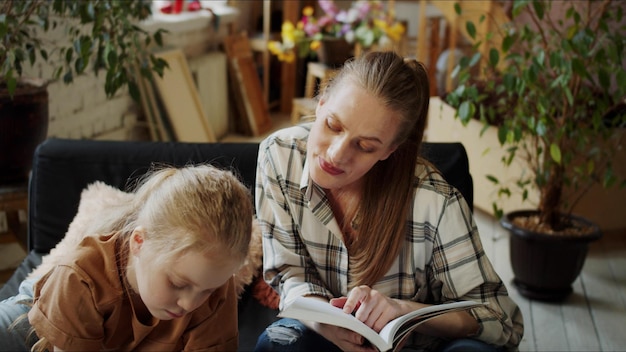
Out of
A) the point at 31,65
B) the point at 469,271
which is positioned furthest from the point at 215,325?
the point at 31,65

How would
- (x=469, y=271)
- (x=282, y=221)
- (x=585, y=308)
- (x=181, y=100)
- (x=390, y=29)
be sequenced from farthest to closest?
1. (x=390, y=29)
2. (x=181, y=100)
3. (x=585, y=308)
4. (x=282, y=221)
5. (x=469, y=271)

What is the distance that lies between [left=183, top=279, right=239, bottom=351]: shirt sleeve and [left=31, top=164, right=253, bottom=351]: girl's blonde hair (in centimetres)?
21

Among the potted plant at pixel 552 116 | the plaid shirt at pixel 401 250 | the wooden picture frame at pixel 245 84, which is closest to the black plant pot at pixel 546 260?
the potted plant at pixel 552 116

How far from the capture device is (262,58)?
17.4 ft

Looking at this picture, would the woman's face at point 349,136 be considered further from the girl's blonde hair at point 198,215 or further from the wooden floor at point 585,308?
the wooden floor at point 585,308

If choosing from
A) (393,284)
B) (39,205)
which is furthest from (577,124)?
(39,205)

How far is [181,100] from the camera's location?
412 centimetres

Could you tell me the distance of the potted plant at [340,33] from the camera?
4.68 meters

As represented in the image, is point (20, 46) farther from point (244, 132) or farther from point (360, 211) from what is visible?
point (244, 132)

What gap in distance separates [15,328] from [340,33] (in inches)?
136

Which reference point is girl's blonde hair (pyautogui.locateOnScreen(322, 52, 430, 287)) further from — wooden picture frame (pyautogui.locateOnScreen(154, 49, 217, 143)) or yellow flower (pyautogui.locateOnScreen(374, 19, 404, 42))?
yellow flower (pyautogui.locateOnScreen(374, 19, 404, 42))

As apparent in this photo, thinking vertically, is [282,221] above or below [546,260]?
above

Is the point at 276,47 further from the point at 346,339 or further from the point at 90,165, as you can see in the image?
the point at 346,339

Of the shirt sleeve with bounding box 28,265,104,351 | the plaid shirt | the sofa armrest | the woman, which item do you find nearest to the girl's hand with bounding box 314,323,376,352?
the woman
